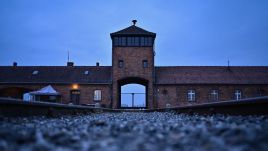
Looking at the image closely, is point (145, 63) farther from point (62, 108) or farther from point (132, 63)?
point (62, 108)

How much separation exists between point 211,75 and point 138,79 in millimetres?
9448

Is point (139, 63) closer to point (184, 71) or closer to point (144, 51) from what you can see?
point (144, 51)

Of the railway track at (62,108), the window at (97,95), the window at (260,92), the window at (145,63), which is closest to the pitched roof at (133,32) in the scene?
the window at (145,63)

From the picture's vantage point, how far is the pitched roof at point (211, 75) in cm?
3719

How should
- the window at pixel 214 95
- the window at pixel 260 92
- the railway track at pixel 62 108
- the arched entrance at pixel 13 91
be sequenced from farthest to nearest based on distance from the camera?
the arched entrance at pixel 13 91 → the window at pixel 260 92 → the window at pixel 214 95 → the railway track at pixel 62 108

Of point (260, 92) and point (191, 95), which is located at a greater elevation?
point (260, 92)

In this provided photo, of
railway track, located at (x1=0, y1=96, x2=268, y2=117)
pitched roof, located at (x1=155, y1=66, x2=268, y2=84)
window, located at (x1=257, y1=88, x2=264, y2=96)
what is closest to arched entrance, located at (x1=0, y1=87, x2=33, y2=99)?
pitched roof, located at (x1=155, y1=66, x2=268, y2=84)

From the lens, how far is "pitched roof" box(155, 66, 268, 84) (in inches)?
1464

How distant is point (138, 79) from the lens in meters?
37.2

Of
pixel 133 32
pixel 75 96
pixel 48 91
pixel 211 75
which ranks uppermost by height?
pixel 133 32

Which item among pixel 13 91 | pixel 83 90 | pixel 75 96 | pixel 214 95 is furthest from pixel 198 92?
pixel 13 91

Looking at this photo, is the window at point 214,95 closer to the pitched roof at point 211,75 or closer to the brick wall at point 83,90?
the pitched roof at point 211,75

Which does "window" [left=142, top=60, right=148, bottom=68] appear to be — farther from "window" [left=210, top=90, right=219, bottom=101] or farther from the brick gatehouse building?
"window" [left=210, top=90, right=219, bottom=101]

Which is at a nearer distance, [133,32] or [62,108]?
[62,108]
